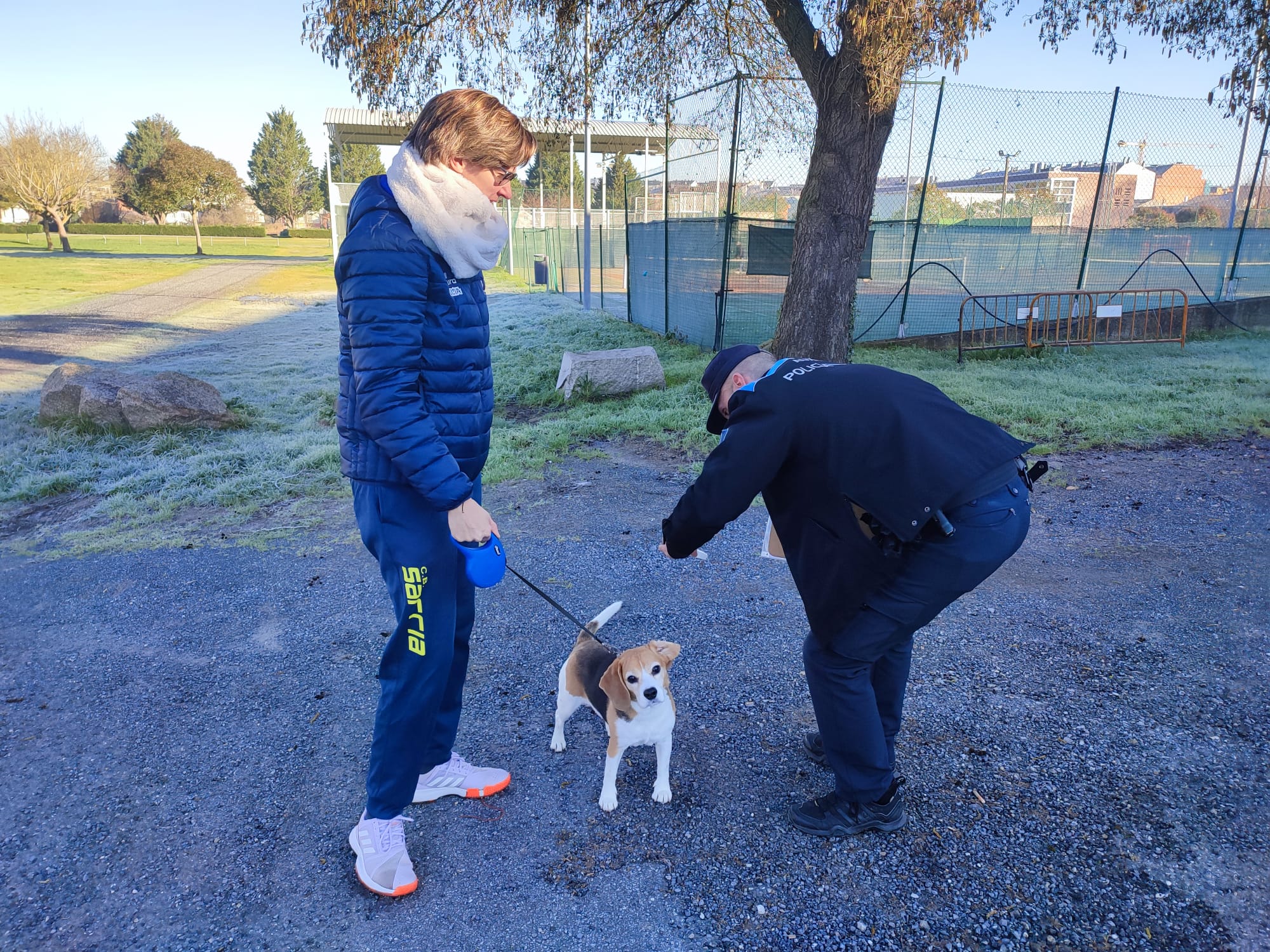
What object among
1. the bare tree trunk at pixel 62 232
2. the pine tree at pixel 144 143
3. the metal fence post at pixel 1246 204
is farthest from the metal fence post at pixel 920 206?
the pine tree at pixel 144 143

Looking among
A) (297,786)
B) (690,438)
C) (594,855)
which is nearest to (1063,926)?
(594,855)

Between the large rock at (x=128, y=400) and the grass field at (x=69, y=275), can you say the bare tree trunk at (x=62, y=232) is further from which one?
the large rock at (x=128, y=400)

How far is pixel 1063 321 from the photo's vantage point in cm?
1223

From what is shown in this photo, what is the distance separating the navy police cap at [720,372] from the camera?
252 cm

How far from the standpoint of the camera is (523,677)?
3643 millimetres

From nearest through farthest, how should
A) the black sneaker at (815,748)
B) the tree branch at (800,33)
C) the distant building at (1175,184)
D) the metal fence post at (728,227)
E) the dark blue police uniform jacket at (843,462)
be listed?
1. the dark blue police uniform jacket at (843,462)
2. the black sneaker at (815,748)
3. the tree branch at (800,33)
4. the metal fence post at (728,227)
5. the distant building at (1175,184)

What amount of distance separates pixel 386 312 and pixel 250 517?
14.2ft

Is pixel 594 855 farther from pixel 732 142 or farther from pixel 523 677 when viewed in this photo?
pixel 732 142

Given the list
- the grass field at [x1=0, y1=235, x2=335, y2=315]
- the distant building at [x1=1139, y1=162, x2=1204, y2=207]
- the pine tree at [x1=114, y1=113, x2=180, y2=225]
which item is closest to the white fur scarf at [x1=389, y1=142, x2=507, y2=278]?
the distant building at [x1=1139, y1=162, x2=1204, y2=207]

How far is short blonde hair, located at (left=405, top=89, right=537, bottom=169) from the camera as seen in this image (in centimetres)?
216

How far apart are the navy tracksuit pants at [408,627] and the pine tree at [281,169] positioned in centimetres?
9183

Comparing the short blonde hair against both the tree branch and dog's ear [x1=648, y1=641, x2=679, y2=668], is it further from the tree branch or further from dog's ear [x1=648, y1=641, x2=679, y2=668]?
the tree branch

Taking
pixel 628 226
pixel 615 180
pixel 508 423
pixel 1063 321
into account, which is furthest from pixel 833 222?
pixel 615 180

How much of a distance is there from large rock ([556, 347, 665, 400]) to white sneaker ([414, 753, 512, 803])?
261 inches
